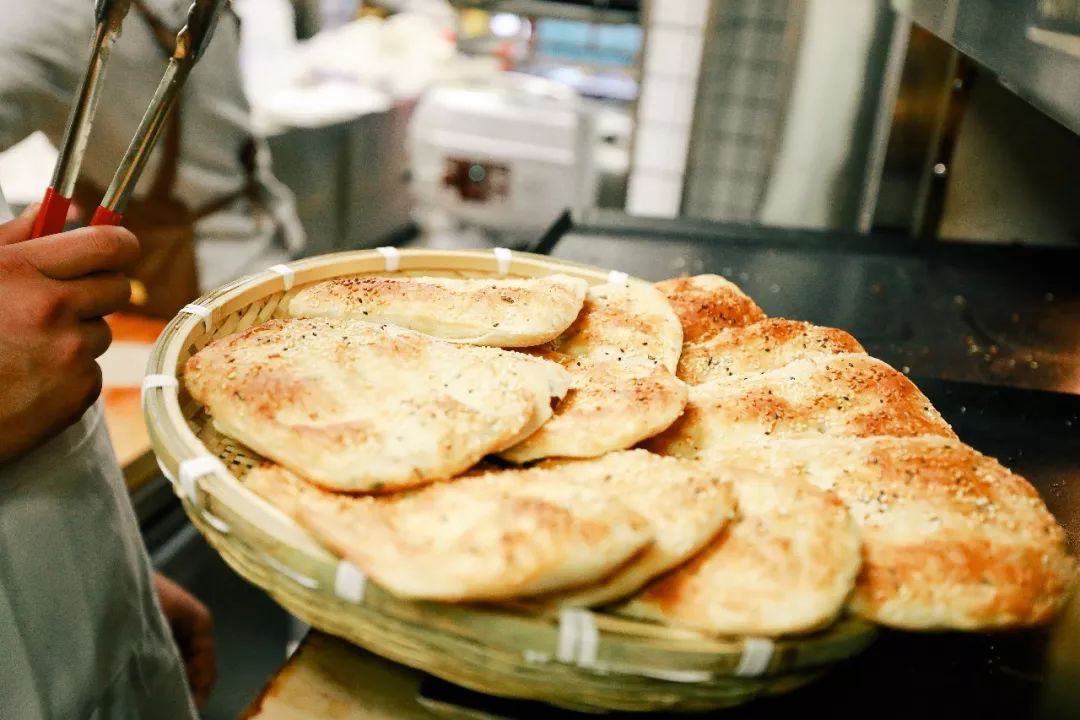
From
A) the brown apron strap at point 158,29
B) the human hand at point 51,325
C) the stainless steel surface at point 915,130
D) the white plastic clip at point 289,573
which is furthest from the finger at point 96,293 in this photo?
the stainless steel surface at point 915,130

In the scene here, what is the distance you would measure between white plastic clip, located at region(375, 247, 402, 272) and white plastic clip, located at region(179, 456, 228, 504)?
637 millimetres

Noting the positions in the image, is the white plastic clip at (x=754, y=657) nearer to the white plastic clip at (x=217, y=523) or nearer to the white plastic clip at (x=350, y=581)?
the white plastic clip at (x=350, y=581)

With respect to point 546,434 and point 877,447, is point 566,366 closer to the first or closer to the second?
point 546,434

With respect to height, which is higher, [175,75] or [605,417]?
[175,75]

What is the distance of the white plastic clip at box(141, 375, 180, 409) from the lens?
0.92 meters

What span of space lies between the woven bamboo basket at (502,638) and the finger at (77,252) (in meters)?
0.28

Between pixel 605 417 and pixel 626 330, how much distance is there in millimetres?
313

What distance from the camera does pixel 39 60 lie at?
6.61 feet

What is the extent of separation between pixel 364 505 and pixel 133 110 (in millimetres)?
2133

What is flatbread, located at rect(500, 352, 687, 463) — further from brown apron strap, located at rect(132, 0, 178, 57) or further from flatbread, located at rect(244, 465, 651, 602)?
brown apron strap, located at rect(132, 0, 178, 57)

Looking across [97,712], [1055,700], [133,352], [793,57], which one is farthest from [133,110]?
[1055,700]

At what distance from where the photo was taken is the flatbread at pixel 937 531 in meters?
0.76

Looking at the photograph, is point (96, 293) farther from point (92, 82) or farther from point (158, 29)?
point (158, 29)

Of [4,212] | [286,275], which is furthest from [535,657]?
[4,212]
